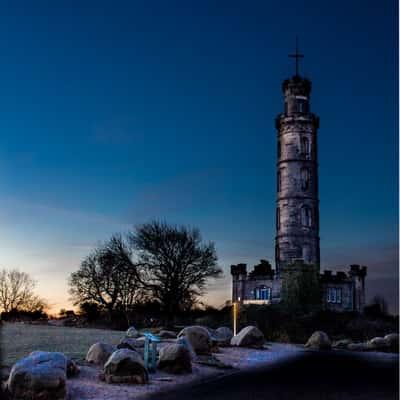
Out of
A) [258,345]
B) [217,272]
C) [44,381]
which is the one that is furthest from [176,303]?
[44,381]

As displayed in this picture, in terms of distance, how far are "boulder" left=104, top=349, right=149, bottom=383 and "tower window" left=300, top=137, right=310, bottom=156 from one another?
185 ft

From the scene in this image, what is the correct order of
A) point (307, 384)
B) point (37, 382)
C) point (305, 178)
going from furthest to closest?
1. point (305, 178)
2. point (307, 384)
3. point (37, 382)

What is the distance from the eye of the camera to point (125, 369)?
13742 mm

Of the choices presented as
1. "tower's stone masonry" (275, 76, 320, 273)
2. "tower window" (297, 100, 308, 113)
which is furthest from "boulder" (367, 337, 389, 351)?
"tower window" (297, 100, 308, 113)

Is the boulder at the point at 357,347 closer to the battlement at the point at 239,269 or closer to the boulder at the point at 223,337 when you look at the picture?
the boulder at the point at 223,337

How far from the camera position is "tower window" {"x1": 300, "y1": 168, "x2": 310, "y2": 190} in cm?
6706

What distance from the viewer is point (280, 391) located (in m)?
13.2

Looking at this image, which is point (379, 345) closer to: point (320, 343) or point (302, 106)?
point (320, 343)

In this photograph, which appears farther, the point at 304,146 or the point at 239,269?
the point at 304,146

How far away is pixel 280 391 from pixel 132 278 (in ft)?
125

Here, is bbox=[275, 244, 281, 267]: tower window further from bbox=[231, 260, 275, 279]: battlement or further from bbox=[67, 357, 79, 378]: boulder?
bbox=[67, 357, 79, 378]: boulder

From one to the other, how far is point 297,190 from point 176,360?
5279cm

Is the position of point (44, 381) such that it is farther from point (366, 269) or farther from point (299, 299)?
point (366, 269)

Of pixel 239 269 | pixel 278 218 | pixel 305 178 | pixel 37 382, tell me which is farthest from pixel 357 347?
pixel 305 178
